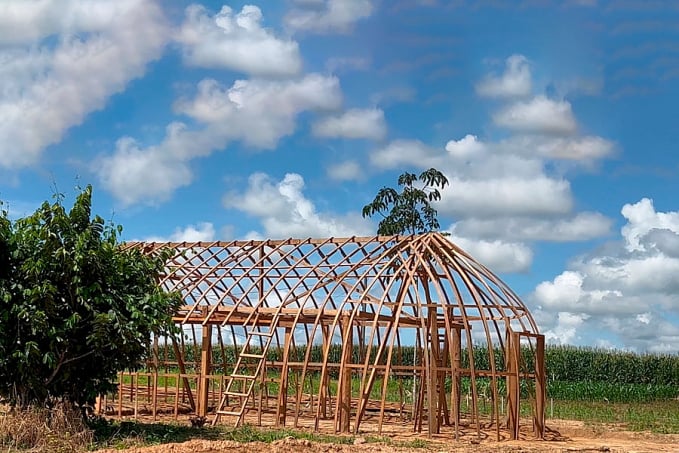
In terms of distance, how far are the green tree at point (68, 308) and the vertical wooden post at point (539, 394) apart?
812 centimetres

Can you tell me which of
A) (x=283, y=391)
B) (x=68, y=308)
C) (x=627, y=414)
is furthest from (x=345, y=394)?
(x=627, y=414)

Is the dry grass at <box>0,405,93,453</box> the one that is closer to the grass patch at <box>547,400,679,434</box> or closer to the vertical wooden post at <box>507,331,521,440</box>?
the vertical wooden post at <box>507,331,521,440</box>

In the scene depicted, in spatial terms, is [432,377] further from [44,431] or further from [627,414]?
[627,414]

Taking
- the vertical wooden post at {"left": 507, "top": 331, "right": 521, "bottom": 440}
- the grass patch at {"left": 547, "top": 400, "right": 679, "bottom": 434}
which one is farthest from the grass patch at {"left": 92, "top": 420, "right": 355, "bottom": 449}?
the grass patch at {"left": 547, "top": 400, "right": 679, "bottom": 434}

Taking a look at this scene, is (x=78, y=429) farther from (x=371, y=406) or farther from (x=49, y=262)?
(x=371, y=406)

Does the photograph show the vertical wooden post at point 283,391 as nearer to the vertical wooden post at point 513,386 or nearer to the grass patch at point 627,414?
the vertical wooden post at point 513,386

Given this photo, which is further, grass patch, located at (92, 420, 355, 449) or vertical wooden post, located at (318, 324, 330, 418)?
vertical wooden post, located at (318, 324, 330, 418)

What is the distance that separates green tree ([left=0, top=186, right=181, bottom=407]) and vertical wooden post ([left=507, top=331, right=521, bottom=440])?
7042 millimetres

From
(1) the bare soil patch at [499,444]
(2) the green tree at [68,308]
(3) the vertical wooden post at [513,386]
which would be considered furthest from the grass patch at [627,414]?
(2) the green tree at [68,308]

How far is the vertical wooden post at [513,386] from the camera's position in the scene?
63.4ft

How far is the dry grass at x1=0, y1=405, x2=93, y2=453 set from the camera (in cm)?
1554

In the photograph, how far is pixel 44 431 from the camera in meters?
15.9

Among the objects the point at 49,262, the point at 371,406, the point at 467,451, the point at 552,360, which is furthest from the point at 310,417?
the point at 552,360

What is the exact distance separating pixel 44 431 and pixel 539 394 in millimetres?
10268
